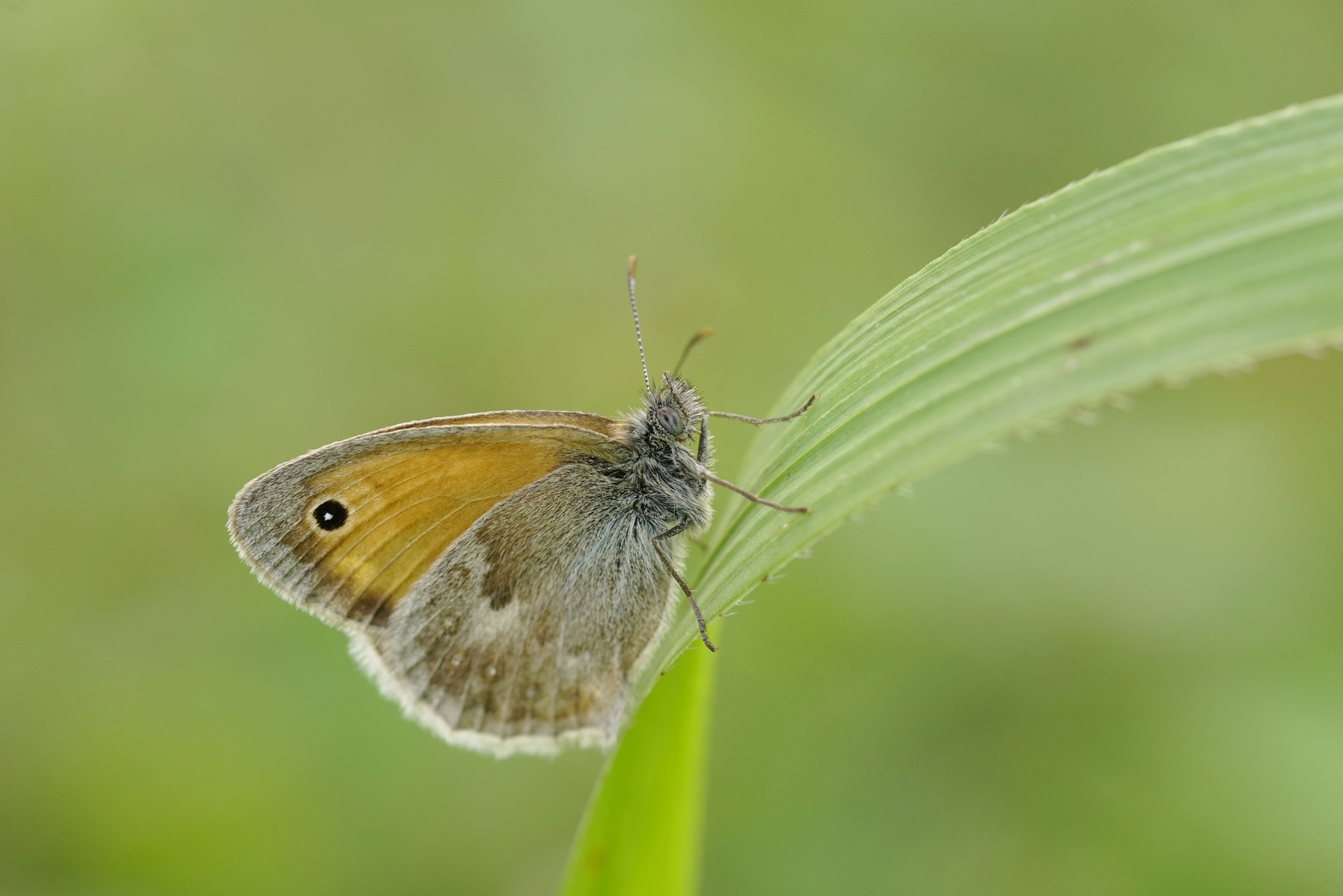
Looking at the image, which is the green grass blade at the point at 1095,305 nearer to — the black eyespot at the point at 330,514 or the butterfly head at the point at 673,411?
the butterfly head at the point at 673,411

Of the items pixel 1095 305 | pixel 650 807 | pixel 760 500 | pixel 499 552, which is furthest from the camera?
pixel 499 552

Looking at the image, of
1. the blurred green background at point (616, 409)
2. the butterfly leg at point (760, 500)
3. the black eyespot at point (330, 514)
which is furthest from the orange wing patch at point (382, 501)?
the blurred green background at point (616, 409)

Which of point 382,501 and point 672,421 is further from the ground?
point 672,421

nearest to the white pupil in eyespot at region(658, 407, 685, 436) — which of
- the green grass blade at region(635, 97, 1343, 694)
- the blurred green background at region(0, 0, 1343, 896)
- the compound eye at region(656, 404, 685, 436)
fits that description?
the compound eye at region(656, 404, 685, 436)

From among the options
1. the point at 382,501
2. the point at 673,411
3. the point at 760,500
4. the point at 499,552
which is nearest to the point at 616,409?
the point at 673,411

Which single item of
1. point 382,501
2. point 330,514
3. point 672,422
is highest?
point 672,422

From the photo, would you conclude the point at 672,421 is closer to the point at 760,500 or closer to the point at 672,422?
the point at 672,422

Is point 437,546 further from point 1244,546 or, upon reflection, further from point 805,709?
point 1244,546

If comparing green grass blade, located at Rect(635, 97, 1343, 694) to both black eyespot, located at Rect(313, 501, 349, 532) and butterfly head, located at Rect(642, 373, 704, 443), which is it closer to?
butterfly head, located at Rect(642, 373, 704, 443)
